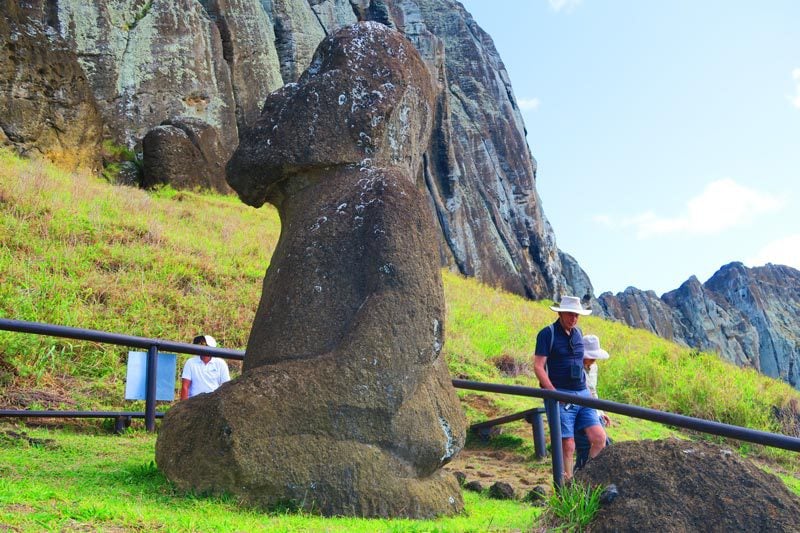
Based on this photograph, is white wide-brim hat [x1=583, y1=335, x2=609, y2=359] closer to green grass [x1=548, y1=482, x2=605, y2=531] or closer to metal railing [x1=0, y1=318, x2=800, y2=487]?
metal railing [x1=0, y1=318, x2=800, y2=487]

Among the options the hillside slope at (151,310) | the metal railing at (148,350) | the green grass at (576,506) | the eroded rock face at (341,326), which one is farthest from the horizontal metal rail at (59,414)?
the green grass at (576,506)

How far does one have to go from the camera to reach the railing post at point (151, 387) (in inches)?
243

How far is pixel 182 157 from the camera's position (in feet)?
66.7

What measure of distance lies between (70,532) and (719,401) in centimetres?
906

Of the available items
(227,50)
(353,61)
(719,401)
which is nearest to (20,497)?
(353,61)

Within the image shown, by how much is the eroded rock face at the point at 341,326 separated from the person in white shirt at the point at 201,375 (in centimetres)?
238

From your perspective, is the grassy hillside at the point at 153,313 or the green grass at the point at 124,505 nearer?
the green grass at the point at 124,505

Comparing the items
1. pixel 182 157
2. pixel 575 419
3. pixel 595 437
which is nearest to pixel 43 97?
pixel 182 157

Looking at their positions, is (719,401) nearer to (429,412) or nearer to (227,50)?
(429,412)

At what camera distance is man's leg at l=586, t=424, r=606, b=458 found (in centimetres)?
549

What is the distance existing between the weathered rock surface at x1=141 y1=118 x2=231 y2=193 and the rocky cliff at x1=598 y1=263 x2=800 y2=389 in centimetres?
3013

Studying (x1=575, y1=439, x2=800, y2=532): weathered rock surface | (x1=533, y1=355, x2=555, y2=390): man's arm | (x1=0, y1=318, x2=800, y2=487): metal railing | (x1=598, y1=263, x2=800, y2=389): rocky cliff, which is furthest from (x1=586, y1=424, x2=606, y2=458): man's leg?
(x1=598, y1=263, x2=800, y2=389): rocky cliff

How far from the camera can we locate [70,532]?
2.88 metres

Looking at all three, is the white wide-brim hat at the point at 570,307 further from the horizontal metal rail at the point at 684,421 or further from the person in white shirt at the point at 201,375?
the person in white shirt at the point at 201,375
